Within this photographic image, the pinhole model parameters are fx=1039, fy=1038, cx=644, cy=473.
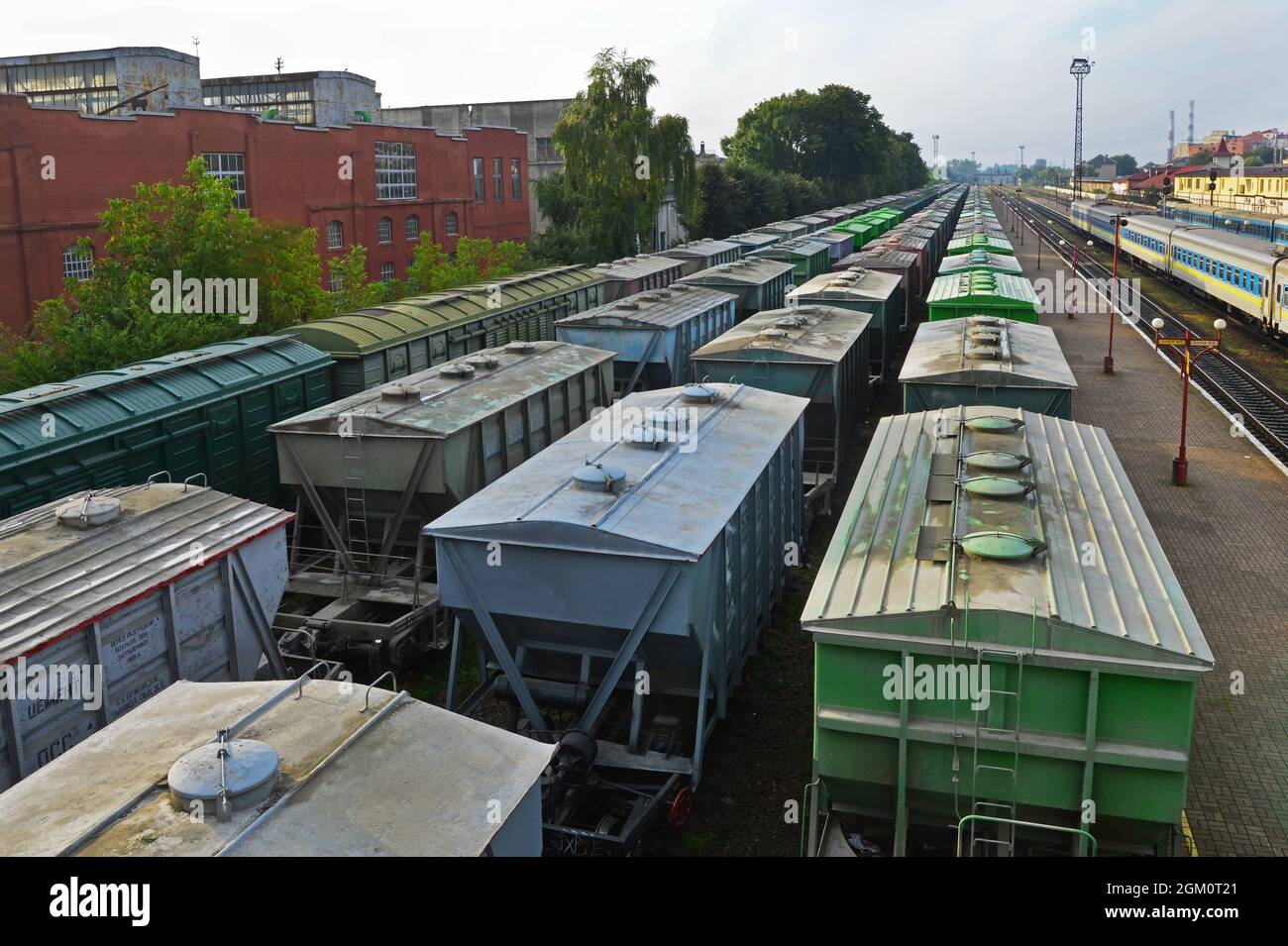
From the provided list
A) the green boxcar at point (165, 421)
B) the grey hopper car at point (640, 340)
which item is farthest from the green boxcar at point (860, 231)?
the green boxcar at point (165, 421)

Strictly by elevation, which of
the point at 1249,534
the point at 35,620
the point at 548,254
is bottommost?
the point at 1249,534

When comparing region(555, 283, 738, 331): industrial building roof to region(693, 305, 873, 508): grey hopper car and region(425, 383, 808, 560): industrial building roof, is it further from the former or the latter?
region(425, 383, 808, 560): industrial building roof

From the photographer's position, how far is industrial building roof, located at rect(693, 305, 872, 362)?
1900 centimetres

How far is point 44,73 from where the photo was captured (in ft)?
154

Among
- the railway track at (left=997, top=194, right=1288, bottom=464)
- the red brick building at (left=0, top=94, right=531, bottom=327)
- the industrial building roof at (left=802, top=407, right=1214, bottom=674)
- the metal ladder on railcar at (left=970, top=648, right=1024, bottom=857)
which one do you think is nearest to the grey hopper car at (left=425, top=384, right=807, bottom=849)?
the industrial building roof at (left=802, top=407, right=1214, bottom=674)

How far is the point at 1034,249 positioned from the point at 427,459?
72.3 m

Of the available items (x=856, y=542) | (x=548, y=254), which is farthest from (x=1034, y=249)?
(x=856, y=542)

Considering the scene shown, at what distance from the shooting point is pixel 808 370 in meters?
18.8

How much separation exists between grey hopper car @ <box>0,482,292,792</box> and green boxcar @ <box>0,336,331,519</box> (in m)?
1.89

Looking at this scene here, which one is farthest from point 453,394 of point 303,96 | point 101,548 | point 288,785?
point 303,96

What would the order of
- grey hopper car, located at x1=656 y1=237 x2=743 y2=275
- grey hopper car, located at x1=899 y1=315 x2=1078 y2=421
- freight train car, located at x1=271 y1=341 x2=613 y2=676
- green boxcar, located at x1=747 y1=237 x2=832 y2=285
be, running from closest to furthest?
freight train car, located at x1=271 y1=341 x2=613 y2=676, grey hopper car, located at x1=899 y1=315 x2=1078 y2=421, green boxcar, located at x1=747 y1=237 x2=832 y2=285, grey hopper car, located at x1=656 y1=237 x2=743 y2=275
